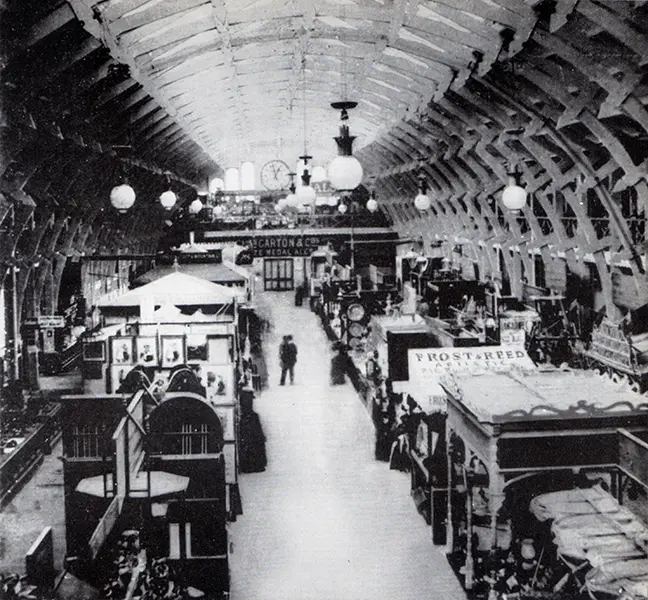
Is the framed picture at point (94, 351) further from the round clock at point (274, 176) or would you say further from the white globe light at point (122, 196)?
the round clock at point (274, 176)

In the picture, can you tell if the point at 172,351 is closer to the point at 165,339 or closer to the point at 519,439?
the point at 165,339

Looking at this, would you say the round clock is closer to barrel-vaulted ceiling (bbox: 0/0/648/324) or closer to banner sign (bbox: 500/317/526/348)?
barrel-vaulted ceiling (bbox: 0/0/648/324)

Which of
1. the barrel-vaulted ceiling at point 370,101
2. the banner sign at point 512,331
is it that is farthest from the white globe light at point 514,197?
the banner sign at point 512,331

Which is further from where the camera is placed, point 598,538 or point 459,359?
point 459,359

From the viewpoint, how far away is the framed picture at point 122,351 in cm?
1116

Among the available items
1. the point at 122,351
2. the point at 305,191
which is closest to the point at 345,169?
the point at 122,351

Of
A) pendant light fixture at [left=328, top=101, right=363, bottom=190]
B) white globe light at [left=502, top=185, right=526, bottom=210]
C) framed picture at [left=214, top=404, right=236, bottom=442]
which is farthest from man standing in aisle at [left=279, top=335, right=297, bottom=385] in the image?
pendant light fixture at [left=328, top=101, right=363, bottom=190]

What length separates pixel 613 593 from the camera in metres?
5.19

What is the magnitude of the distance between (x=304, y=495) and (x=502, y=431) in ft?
15.6

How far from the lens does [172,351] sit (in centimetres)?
1134

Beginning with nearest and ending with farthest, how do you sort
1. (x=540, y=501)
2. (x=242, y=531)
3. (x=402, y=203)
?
(x=540, y=501)
(x=242, y=531)
(x=402, y=203)

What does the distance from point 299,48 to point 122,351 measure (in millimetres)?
6926

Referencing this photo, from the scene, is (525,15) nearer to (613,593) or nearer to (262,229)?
(613,593)

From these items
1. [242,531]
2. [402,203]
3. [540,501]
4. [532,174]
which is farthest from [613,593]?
[402,203]
